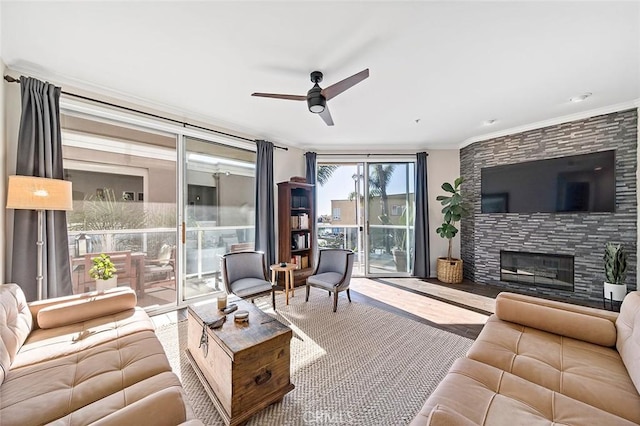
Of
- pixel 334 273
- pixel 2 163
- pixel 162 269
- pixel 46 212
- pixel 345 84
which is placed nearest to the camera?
pixel 345 84

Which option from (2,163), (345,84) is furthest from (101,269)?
(345,84)

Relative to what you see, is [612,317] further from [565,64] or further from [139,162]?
[139,162]

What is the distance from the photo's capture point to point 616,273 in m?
3.05

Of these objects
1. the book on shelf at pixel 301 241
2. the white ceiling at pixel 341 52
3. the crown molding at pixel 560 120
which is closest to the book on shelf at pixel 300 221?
the book on shelf at pixel 301 241

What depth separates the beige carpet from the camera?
62.2 inches

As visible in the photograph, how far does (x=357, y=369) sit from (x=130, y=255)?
9.28 feet

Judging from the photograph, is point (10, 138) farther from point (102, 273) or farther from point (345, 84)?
point (345, 84)

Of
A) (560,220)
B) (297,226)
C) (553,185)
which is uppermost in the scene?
(553,185)

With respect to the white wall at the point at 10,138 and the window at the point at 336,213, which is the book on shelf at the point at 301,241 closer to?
the window at the point at 336,213

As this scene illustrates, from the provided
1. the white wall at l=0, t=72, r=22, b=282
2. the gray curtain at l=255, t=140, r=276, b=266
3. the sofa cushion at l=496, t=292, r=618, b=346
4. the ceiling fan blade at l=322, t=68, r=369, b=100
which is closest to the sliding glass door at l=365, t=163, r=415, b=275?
the gray curtain at l=255, t=140, r=276, b=266

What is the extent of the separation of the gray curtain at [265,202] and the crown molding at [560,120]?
3.59 metres

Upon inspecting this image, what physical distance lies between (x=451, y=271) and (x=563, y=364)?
3242 millimetres

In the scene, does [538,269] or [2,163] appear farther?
[538,269]

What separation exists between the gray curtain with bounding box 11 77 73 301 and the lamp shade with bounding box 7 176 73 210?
34cm
